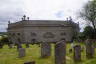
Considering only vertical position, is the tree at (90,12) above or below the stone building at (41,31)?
above

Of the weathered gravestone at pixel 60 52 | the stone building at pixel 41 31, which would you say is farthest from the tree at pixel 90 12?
the weathered gravestone at pixel 60 52

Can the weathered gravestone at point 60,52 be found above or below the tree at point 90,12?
below

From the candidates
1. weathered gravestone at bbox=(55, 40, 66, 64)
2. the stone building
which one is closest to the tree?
the stone building

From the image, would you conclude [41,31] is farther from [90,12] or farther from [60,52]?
[60,52]

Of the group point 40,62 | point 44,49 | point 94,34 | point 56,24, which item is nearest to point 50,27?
point 56,24

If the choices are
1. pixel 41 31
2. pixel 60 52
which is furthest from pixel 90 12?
pixel 60 52

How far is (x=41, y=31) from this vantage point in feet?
149

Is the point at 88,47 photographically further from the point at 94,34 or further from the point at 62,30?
the point at 62,30

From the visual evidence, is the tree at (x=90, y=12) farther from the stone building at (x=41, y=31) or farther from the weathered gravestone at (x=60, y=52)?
the weathered gravestone at (x=60, y=52)

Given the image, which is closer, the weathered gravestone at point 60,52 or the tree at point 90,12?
the weathered gravestone at point 60,52

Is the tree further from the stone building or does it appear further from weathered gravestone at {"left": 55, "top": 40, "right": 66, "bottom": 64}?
weathered gravestone at {"left": 55, "top": 40, "right": 66, "bottom": 64}

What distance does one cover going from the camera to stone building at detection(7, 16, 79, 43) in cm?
4381

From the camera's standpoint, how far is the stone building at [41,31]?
144 ft

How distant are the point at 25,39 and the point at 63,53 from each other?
3324 centimetres
